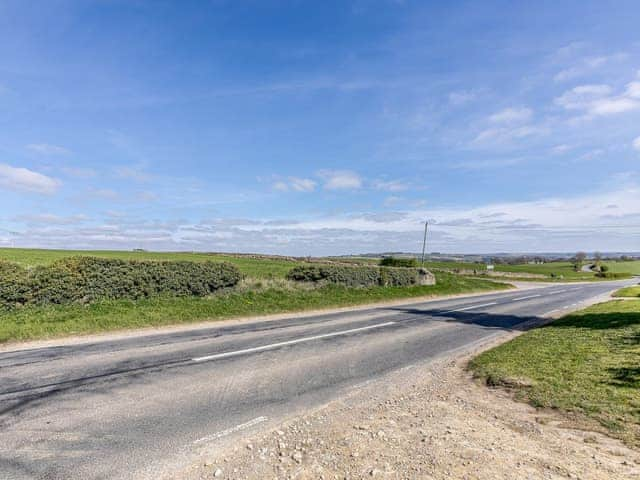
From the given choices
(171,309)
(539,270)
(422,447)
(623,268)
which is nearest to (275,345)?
(422,447)

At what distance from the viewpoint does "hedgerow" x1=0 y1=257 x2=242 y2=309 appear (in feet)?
38.6

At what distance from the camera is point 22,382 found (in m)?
6.04

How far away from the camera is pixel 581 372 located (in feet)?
20.9

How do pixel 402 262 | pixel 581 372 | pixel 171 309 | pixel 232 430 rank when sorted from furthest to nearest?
pixel 402 262 → pixel 171 309 → pixel 581 372 → pixel 232 430

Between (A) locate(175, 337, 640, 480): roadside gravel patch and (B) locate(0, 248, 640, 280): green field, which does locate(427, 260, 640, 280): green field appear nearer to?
(B) locate(0, 248, 640, 280): green field

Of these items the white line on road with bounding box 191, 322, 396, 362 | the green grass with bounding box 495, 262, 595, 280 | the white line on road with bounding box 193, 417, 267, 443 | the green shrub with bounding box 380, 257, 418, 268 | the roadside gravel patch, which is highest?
the green shrub with bounding box 380, 257, 418, 268

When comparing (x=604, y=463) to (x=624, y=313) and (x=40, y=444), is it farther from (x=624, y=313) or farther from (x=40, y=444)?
(x=624, y=313)

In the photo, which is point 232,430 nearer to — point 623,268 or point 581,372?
point 581,372

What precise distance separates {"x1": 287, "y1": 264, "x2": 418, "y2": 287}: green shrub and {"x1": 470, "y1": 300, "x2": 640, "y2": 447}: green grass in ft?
42.1

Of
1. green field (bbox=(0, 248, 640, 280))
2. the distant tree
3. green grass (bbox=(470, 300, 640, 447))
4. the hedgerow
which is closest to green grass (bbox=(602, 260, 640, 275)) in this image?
green field (bbox=(0, 248, 640, 280))

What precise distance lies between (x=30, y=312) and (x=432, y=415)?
12768mm

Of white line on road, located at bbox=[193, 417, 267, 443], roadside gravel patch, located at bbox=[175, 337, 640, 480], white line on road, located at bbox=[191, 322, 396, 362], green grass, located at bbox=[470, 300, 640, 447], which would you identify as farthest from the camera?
white line on road, located at bbox=[191, 322, 396, 362]

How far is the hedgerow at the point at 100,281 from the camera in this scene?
1177 centimetres

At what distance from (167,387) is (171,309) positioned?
7807 millimetres
